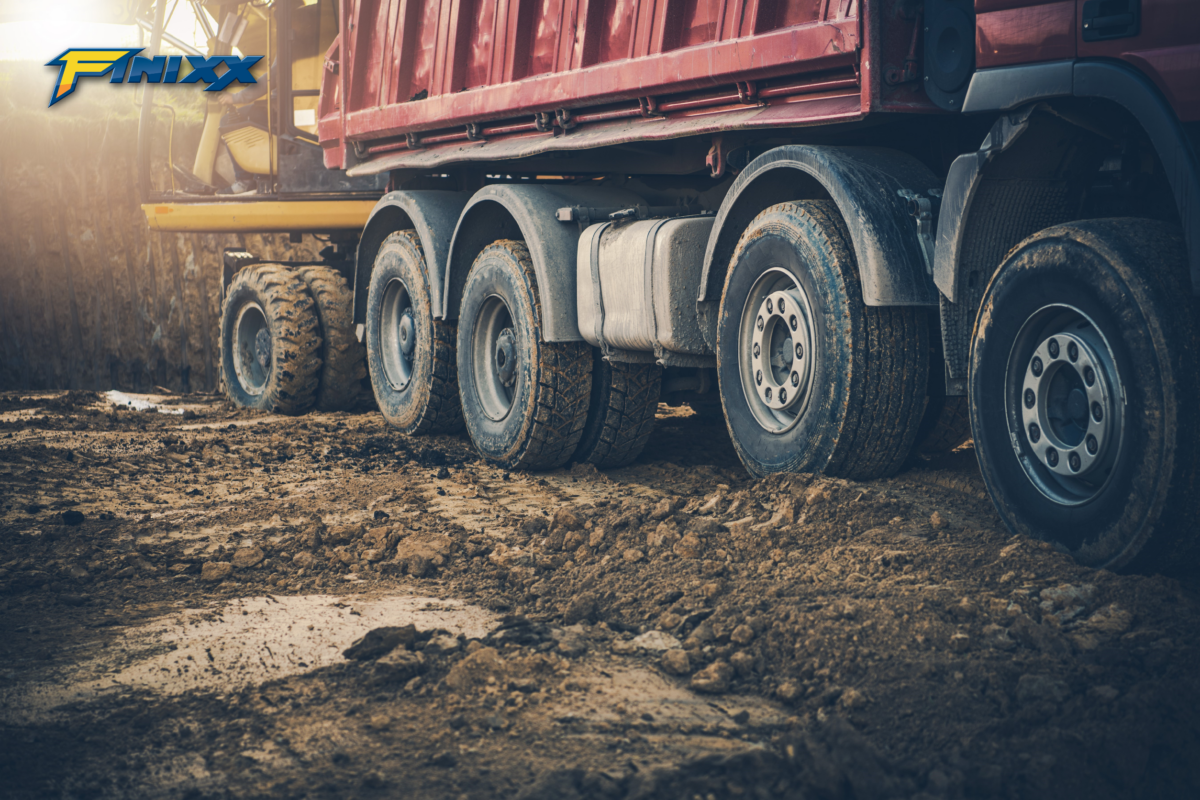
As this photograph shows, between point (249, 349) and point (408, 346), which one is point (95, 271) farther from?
point (408, 346)

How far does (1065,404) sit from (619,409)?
3197 millimetres

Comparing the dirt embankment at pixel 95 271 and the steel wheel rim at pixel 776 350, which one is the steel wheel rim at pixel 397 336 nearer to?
the steel wheel rim at pixel 776 350

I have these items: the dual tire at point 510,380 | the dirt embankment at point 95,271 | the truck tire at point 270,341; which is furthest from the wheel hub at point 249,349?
the dirt embankment at point 95,271

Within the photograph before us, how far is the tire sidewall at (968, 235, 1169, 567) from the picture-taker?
3391 mm

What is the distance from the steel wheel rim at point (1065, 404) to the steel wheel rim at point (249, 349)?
26.0 ft

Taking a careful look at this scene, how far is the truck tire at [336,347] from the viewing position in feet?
32.0

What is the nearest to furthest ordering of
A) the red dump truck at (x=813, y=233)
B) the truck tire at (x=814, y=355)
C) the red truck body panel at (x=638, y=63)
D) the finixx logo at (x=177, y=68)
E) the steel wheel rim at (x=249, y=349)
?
the red dump truck at (x=813, y=233)
the red truck body panel at (x=638, y=63)
the truck tire at (x=814, y=355)
the steel wheel rim at (x=249, y=349)
the finixx logo at (x=177, y=68)

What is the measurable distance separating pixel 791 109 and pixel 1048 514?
1948mm

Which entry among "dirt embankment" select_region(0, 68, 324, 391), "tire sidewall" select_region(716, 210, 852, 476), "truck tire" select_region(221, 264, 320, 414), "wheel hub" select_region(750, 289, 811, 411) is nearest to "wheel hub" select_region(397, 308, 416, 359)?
"truck tire" select_region(221, 264, 320, 414)

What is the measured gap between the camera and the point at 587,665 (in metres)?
3.50

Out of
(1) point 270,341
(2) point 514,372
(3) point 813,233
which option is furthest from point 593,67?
(1) point 270,341

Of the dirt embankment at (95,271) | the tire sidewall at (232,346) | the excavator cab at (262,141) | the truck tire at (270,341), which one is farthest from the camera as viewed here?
the dirt embankment at (95,271)

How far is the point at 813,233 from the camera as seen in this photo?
15.4ft

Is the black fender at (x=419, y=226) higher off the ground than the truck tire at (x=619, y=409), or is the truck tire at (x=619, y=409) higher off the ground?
the black fender at (x=419, y=226)
